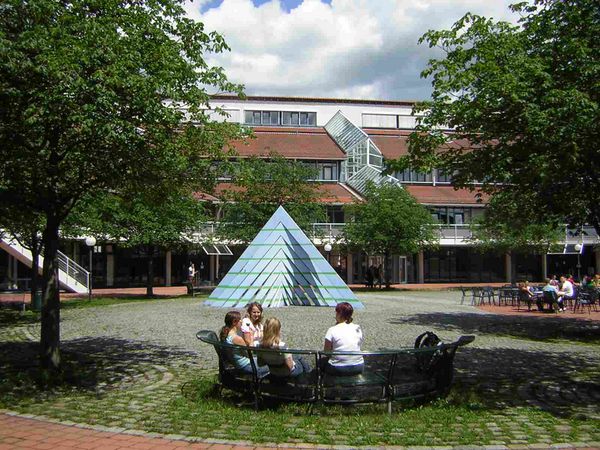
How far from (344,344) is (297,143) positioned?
46002 mm

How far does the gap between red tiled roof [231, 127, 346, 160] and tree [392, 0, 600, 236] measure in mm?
35045

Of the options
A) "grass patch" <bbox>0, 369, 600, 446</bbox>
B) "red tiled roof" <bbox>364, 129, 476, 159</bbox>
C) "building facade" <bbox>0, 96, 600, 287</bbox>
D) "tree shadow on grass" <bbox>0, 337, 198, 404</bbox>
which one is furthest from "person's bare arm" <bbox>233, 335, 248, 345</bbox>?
"red tiled roof" <bbox>364, 129, 476, 159</bbox>

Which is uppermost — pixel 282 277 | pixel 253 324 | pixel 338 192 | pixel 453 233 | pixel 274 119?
pixel 274 119

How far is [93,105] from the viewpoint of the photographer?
757cm

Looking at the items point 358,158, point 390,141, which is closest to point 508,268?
point 390,141

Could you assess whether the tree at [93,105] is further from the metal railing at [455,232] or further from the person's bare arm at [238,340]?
the metal railing at [455,232]

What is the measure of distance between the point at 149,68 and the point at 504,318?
15.3 meters

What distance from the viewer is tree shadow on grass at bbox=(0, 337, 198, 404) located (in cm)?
830

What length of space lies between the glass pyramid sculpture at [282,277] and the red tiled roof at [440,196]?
81.0ft

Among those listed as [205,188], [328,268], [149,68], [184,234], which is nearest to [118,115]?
[149,68]

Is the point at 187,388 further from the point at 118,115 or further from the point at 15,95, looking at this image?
the point at 15,95

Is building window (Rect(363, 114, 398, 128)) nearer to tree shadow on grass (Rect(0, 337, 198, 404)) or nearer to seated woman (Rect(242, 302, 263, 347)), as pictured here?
tree shadow on grass (Rect(0, 337, 198, 404))

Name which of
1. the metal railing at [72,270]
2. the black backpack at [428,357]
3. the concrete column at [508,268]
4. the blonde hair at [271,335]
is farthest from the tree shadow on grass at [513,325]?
the concrete column at [508,268]

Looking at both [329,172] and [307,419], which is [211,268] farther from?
[307,419]
